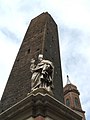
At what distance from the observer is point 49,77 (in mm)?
9312

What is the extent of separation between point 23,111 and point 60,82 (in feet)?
18.3

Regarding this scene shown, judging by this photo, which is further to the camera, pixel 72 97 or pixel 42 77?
pixel 72 97

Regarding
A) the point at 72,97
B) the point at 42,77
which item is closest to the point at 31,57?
the point at 42,77

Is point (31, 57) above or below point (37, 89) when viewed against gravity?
above

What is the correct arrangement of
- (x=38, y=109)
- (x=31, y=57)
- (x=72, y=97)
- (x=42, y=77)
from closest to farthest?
1. (x=38, y=109)
2. (x=42, y=77)
3. (x=31, y=57)
4. (x=72, y=97)

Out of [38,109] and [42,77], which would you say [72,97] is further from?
[38,109]

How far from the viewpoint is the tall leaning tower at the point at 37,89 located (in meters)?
8.22

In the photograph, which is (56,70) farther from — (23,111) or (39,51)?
(23,111)

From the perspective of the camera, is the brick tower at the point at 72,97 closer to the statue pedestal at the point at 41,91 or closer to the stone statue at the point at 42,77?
the stone statue at the point at 42,77

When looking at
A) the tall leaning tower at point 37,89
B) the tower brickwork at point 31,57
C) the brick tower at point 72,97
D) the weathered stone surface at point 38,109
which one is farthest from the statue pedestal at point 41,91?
the brick tower at point 72,97

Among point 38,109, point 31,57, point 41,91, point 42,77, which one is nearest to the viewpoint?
point 38,109

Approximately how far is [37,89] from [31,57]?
5.26 meters

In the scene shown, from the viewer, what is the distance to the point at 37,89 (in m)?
8.62

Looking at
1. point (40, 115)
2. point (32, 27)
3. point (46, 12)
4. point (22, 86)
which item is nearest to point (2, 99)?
point (22, 86)
